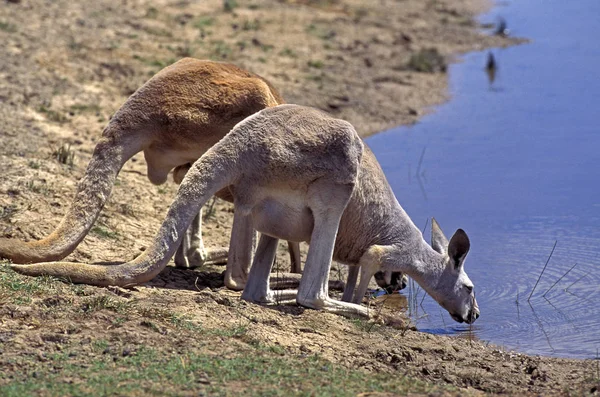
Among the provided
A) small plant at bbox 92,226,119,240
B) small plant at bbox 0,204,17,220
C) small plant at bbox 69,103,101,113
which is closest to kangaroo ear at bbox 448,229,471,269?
small plant at bbox 92,226,119,240

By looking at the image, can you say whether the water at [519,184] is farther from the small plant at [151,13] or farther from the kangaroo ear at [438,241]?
the small plant at [151,13]

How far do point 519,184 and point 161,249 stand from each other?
18.6 ft

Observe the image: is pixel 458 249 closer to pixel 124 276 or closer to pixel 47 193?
pixel 124 276

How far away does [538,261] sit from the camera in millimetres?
8883

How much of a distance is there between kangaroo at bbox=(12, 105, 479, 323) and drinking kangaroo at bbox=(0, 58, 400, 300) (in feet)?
1.19

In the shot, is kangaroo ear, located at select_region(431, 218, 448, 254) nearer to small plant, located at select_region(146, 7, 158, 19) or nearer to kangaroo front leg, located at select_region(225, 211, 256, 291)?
kangaroo front leg, located at select_region(225, 211, 256, 291)

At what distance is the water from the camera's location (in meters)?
7.92

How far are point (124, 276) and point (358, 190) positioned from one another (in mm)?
1734

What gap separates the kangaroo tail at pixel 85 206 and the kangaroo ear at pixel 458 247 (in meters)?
2.31

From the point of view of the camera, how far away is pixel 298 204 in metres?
6.76

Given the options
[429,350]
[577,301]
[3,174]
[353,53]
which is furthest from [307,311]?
[353,53]

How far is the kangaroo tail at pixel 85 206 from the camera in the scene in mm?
6598

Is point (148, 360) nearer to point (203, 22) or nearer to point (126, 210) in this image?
point (126, 210)

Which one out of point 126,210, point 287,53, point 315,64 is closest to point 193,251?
point 126,210
